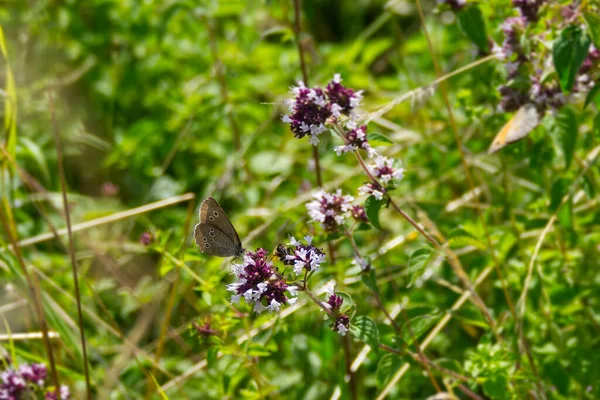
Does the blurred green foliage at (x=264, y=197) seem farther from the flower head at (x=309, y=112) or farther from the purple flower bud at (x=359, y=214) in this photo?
the flower head at (x=309, y=112)

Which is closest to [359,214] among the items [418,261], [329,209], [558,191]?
[329,209]

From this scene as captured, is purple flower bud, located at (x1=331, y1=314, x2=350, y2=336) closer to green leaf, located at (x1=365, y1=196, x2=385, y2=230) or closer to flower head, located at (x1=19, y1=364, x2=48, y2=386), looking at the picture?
green leaf, located at (x1=365, y1=196, x2=385, y2=230)

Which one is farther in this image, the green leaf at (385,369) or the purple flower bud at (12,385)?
the purple flower bud at (12,385)

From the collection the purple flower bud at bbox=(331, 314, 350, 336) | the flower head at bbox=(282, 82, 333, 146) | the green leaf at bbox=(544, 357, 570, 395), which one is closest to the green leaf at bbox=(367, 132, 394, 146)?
the flower head at bbox=(282, 82, 333, 146)

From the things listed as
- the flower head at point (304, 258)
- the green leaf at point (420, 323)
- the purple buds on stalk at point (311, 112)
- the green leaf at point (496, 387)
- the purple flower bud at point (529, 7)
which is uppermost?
the purple flower bud at point (529, 7)

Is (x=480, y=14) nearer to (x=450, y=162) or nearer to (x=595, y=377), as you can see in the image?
(x=450, y=162)

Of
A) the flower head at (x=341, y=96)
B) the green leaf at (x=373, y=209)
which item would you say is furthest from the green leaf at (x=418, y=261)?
the flower head at (x=341, y=96)
